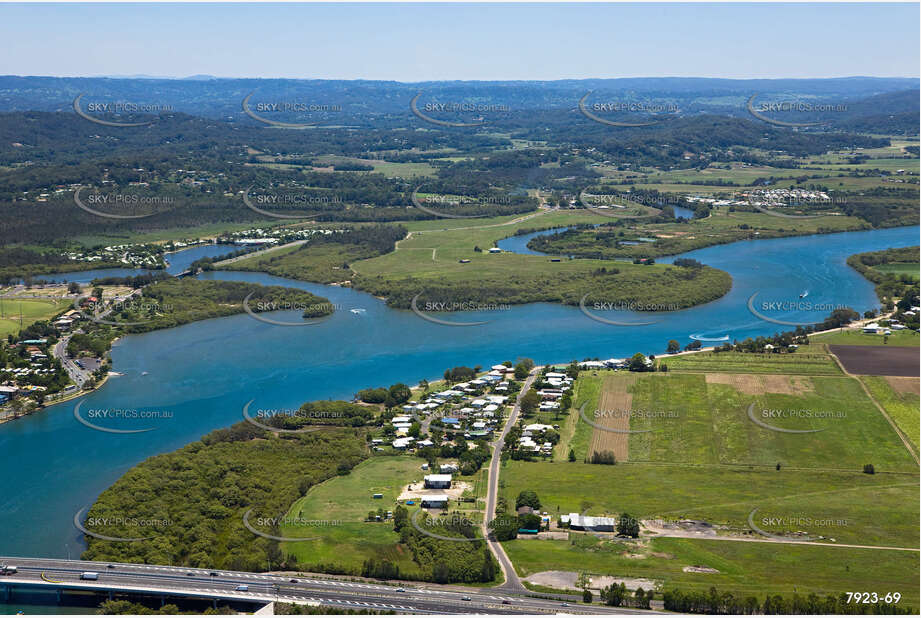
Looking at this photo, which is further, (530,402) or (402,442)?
(530,402)

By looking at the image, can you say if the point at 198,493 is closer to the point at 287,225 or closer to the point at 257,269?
the point at 257,269

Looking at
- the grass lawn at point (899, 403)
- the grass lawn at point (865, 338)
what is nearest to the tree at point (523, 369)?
the grass lawn at point (899, 403)

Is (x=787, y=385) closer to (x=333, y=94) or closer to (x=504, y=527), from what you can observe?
(x=504, y=527)

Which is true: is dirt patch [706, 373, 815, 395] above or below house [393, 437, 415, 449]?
above

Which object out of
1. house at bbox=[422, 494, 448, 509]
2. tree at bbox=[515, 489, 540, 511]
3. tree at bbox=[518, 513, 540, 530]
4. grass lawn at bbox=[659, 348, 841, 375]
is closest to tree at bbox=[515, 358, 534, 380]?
grass lawn at bbox=[659, 348, 841, 375]

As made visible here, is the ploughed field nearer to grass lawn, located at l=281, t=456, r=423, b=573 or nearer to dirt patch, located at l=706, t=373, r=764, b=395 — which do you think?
dirt patch, located at l=706, t=373, r=764, b=395

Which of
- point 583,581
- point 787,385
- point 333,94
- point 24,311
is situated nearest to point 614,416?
point 787,385

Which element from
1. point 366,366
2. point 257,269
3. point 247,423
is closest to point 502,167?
point 257,269
